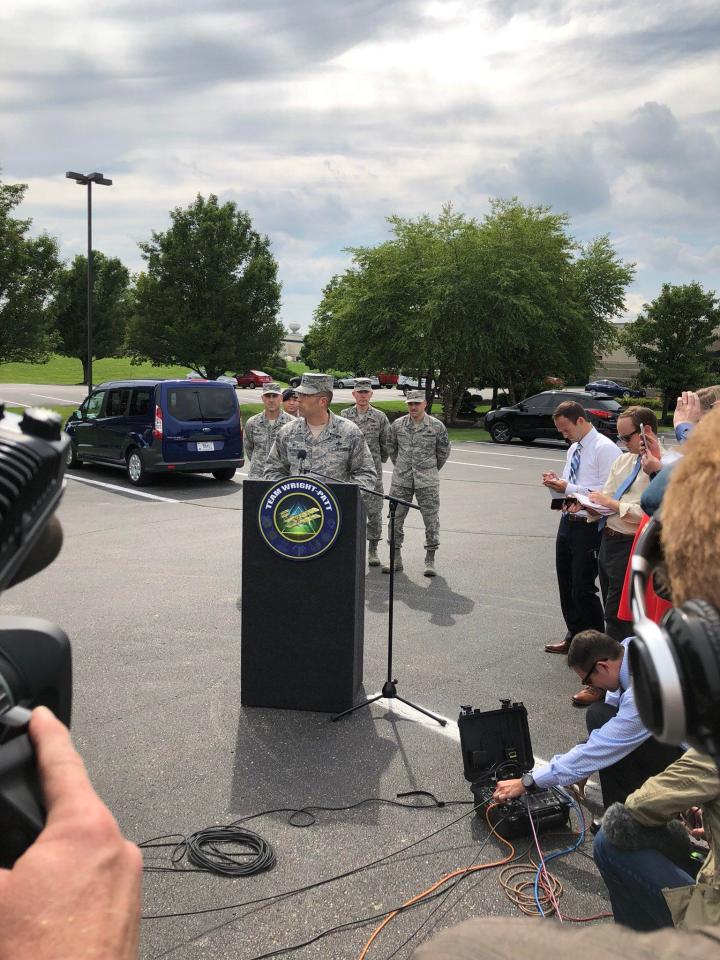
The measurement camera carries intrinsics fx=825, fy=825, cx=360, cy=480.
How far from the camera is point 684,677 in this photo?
1011 millimetres

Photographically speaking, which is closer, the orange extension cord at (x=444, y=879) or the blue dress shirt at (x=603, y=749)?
the orange extension cord at (x=444, y=879)

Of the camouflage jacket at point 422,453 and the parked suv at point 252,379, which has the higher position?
the parked suv at point 252,379

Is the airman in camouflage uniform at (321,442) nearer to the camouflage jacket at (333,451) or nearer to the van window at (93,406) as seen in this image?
the camouflage jacket at (333,451)

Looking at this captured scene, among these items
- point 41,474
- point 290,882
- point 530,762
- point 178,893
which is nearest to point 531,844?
point 530,762

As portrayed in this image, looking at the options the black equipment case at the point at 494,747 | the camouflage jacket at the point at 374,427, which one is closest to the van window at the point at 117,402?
the camouflage jacket at the point at 374,427

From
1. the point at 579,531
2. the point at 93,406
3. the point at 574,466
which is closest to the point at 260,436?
the point at 574,466

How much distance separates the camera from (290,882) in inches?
131

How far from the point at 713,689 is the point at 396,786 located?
3421mm

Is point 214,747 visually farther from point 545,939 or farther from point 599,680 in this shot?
point 545,939

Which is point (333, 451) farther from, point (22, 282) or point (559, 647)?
point (22, 282)

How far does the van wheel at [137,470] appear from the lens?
14.3 meters

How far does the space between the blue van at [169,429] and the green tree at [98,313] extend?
2813cm

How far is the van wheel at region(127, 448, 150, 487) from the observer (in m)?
14.3

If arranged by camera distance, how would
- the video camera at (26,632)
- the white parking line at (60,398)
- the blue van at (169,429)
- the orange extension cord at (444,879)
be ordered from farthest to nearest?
the white parking line at (60,398) < the blue van at (169,429) < the orange extension cord at (444,879) < the video camera at (26,632)
